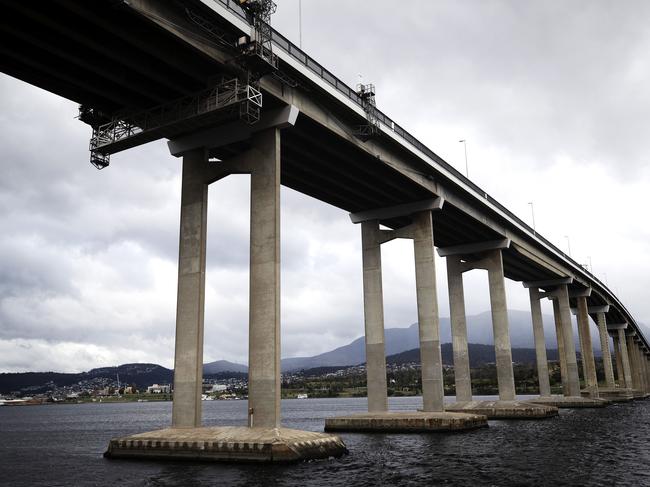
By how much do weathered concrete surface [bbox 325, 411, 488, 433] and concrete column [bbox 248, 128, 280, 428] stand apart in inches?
760

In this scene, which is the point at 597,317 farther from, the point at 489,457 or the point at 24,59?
the point at 24,59

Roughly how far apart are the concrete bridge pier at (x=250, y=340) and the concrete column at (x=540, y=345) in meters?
67.6

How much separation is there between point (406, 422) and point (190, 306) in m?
22.4

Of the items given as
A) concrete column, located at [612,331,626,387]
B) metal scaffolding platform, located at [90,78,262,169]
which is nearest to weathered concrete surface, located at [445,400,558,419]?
metal scaffolding platform, located at [90,78,262,169]

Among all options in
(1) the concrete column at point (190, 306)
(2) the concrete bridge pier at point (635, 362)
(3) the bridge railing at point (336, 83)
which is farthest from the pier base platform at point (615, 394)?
(1) the concrete column at point (190, 306)

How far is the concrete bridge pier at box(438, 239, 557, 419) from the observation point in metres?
72.1

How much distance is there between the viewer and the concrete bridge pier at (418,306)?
56.1m

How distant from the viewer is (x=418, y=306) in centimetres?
5828

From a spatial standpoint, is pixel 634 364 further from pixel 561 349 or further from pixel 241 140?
pixel 241 140

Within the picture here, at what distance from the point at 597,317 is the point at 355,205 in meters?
100

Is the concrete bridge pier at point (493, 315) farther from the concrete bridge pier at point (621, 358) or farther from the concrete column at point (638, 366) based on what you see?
the concrete column at point (638, 366)

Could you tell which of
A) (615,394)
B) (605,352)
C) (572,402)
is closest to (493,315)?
(572,402)

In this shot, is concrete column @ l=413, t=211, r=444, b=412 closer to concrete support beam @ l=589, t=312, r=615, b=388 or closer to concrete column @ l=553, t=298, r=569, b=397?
concrete column @ l=553, t=298, r=569, b=397

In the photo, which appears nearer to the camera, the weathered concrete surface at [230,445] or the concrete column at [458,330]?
the weathered concrete surface at [230,445]
